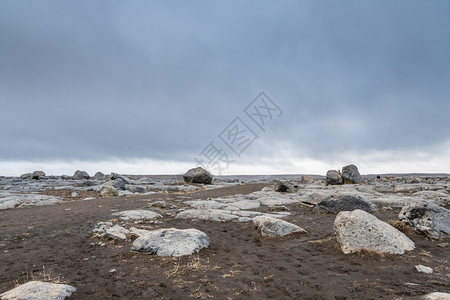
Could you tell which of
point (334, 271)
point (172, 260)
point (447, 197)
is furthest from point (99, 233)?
point (447, 197)

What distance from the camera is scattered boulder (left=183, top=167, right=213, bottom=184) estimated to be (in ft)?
122

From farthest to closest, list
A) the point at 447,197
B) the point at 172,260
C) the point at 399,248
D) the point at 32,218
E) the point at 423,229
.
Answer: the point at 447,197 → the point at 32,218 → the point at 423,229 → the point at 399,248 → the point at 172,260

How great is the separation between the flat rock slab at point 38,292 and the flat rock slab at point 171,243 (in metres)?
2.29

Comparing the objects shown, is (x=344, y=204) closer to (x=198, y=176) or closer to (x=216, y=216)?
(x=216, y=216)

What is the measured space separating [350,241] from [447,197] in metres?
12.6

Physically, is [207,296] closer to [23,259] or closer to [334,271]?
[334,271]

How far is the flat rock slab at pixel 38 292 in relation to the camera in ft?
14.5

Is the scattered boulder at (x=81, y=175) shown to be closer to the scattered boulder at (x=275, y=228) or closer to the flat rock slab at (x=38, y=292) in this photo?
the scattered boulder at (x=275, y=228)

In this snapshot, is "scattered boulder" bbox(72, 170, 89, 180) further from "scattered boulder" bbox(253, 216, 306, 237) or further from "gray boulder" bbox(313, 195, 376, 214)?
"scattered boulder" bbox(253, 216, 306, 237)

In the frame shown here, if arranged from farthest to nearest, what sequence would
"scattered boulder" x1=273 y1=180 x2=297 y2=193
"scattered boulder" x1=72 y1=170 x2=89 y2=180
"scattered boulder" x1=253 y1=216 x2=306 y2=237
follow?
1. "scattered boulder" x1=72 y1=170 x2=89 y2=180
2. "scattered boulder" x1=273 y1=180 x2=297 y2=193
3. "scattered boulder" x1=253 y1=216 x2=306 y2=237

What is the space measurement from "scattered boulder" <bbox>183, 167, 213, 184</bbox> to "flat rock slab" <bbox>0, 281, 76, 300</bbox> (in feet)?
106

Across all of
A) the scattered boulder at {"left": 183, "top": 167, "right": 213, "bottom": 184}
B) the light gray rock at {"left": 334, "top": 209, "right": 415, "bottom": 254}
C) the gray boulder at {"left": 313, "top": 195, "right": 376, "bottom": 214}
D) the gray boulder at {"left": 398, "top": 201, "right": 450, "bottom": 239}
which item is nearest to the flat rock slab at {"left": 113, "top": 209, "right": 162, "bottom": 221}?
the light gray rock at {"left": 334, "top": 209, "right": 415, "bottom": 254}

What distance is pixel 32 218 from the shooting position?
1224 cm

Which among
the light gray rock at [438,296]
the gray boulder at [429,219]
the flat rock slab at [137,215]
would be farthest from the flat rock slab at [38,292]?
the gray boulder at [429,219]
